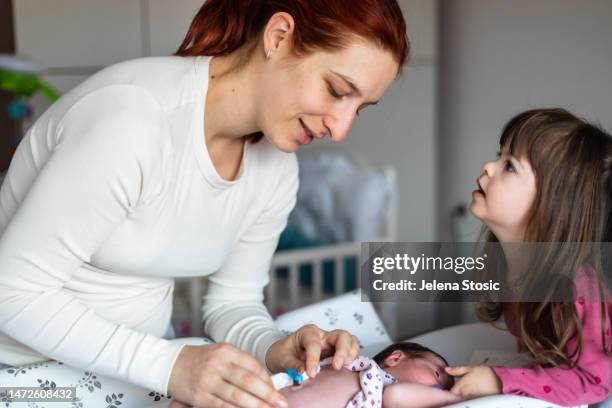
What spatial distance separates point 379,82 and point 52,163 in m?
0.41

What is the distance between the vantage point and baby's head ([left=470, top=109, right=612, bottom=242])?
989 mm

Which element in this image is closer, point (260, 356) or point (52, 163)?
point (52, 163)

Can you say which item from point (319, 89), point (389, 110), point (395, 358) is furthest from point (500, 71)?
point (319, 89)

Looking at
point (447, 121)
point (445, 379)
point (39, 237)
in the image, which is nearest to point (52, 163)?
point (39, 237)

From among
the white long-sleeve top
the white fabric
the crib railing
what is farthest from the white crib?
the white long-sleeve top

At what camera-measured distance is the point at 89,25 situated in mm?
2543

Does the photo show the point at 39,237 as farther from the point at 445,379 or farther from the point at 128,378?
the point at 445,379

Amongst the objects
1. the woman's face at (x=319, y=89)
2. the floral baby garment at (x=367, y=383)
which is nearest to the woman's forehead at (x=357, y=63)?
the woman's face at (x=319, y=89)

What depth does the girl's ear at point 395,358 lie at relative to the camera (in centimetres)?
108

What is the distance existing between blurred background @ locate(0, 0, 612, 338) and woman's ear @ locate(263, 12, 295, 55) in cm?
129

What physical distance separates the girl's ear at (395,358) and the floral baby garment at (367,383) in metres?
0.08

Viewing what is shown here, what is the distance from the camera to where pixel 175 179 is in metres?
0.95

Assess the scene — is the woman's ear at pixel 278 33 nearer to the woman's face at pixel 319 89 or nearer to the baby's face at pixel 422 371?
the woman's face at pixel 319 89

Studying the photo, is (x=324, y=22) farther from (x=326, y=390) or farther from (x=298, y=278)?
(x=298, y=278)
